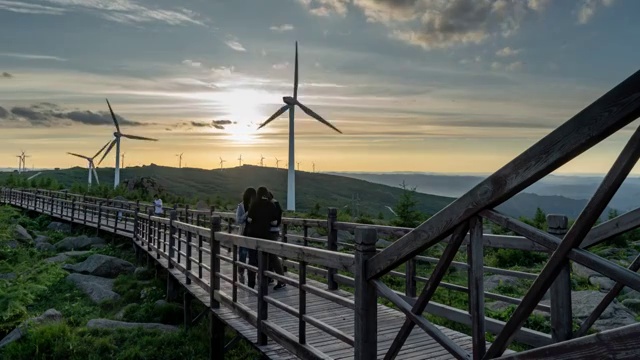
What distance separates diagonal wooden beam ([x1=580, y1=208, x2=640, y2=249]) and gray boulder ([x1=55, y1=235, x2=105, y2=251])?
24139 mm

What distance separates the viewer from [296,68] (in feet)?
150

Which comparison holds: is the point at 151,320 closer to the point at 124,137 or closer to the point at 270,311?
the point at 270,311

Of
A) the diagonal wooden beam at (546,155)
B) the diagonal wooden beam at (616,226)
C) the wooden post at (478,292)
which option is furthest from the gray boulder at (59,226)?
the wooden post at (478,292)

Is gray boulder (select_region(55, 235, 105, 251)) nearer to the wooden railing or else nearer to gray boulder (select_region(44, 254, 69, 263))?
gray boulder (select_region(44, 254, 69, 263))

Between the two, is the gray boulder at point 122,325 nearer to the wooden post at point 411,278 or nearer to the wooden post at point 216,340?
the wooden post at point 216,340

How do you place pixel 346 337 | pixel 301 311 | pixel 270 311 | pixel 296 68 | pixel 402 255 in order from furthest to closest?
pixel 296 68 < pixel 270 311 < pixel 301 311 < pixel 346 337 < pixel 402 255

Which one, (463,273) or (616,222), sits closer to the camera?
(616,222)

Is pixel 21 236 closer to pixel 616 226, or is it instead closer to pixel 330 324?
pixel 330 324

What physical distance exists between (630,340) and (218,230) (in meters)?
8.07

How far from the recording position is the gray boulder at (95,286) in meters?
15.5

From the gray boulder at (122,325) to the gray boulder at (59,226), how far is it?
21.7m

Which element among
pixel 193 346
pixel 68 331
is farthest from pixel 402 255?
pixel 68 331

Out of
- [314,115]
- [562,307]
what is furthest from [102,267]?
[314,115]

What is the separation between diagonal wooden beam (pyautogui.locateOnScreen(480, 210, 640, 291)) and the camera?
8.57 ft
